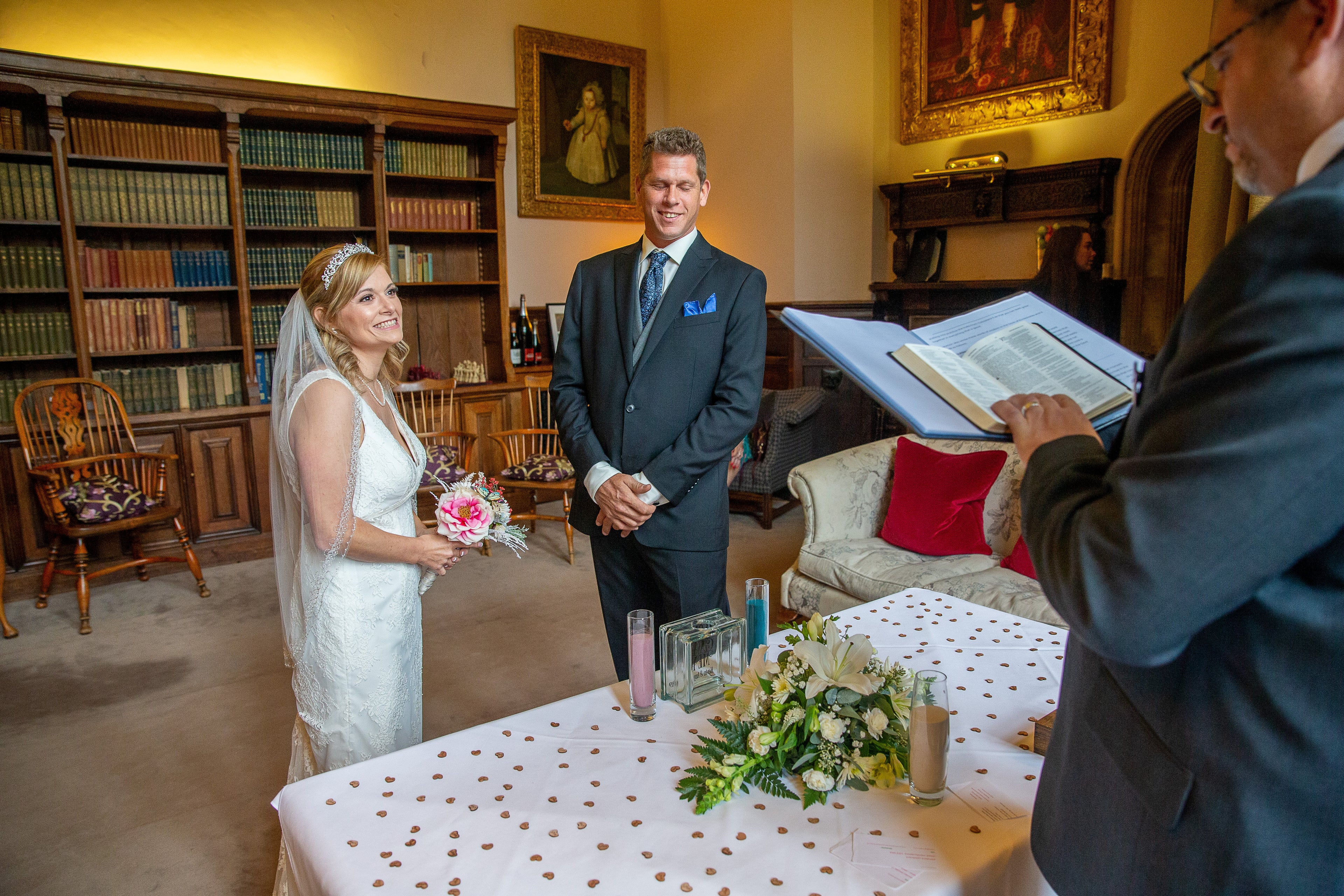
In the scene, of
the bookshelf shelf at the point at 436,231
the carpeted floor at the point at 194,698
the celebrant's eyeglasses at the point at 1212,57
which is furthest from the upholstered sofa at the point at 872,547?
the bookshelf shelf at the point at 436,231

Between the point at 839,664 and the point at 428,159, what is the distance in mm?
5048

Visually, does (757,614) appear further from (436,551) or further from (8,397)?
(8,397)

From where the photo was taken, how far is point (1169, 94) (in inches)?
201

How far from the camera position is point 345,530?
185 centimetres

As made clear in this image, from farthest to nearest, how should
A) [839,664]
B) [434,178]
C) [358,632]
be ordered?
[434,178], [358,632], [839,664]

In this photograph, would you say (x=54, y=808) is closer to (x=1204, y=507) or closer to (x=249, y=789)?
(x=249, y=789)

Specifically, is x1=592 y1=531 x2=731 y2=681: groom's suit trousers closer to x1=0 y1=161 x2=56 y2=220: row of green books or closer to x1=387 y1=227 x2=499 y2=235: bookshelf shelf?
x1=387 y1=227 x2=499 y2=235: bookshelf shelf

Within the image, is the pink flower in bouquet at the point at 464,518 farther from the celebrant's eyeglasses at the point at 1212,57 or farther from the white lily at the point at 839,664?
the celebrant's eyeglasses at the point at 1212,57

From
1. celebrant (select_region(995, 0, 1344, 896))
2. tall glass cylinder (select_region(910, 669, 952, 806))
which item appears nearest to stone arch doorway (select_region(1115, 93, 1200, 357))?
tall glass cylinder (select_region(910, 669, 952, 806))

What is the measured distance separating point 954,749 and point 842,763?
9.6 inches

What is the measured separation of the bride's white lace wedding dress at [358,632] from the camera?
1.92m

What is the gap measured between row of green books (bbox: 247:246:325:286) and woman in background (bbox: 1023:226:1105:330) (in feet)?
14.5

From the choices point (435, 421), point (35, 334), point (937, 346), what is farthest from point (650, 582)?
point (35, 334)

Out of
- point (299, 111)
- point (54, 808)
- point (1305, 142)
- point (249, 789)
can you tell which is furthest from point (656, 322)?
point (299, 111)
